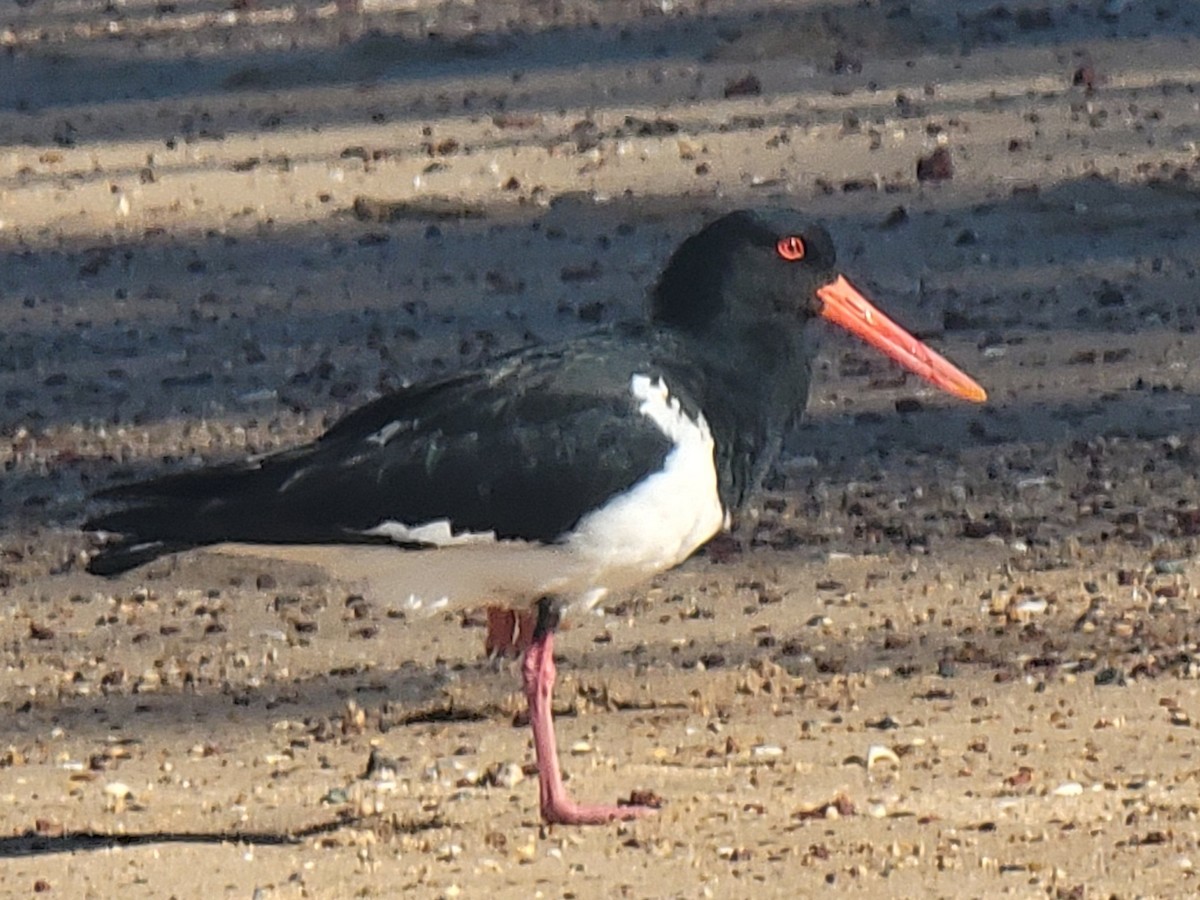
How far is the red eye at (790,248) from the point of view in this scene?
21.1ft

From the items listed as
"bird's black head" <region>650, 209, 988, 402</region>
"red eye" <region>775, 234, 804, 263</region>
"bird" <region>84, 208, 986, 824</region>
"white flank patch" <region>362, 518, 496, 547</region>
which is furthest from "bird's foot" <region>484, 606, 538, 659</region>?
"red eye" <region>775, 234, 804, 263</region>

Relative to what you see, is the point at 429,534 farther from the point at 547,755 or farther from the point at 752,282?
the point at 752,282

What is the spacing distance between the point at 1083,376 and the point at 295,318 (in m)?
3.15

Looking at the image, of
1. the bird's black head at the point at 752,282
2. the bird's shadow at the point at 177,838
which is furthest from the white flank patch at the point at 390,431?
the bird's shadow at the point at 177,838

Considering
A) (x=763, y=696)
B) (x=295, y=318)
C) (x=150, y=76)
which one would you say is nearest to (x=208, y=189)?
(x=295, y=318)

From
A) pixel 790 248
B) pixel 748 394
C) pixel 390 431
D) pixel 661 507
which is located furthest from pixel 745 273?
pixel 390 431

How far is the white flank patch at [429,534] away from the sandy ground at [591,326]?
0.54 m

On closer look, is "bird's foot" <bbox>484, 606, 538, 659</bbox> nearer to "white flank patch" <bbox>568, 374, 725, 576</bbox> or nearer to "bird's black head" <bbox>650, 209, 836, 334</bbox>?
"white flank patch" <bbox>568, 374, 725, 576</bbox>

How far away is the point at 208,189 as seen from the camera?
13.3m

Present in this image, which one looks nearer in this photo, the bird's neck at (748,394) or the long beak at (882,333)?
the bird's neck at (748,394)

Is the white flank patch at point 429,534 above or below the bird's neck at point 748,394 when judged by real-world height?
below

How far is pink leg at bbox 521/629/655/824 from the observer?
5777mm

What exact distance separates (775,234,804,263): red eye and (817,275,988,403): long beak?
0.40 feet

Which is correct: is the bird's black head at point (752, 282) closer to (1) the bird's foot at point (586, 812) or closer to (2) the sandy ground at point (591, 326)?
(2) the sandy ground at point (591, 326)
